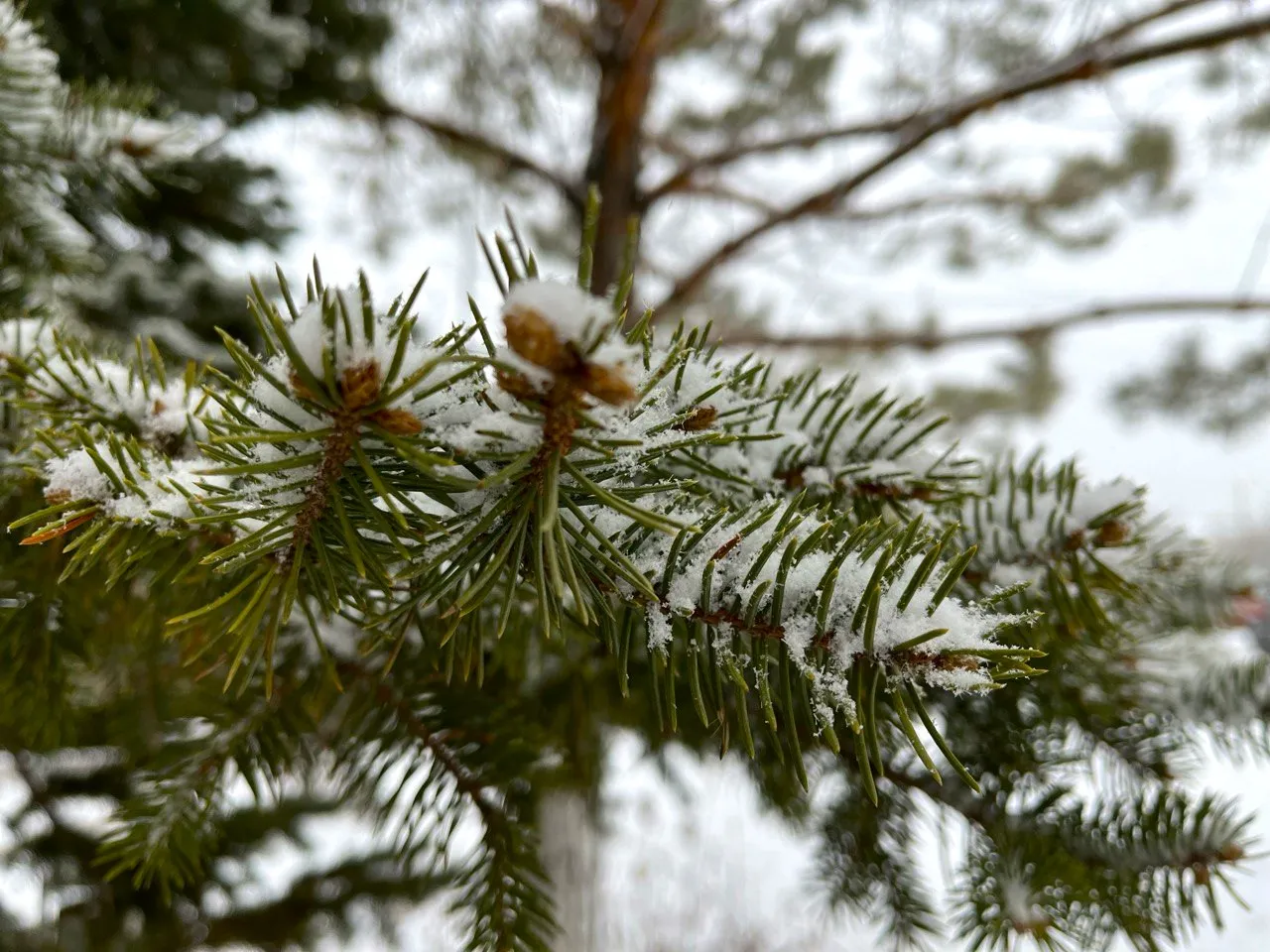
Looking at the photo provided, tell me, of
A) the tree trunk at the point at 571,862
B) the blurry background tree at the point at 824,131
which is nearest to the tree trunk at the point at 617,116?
the blurry background tree at the point at 824,131

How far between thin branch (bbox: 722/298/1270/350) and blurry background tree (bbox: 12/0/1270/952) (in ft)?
0.04

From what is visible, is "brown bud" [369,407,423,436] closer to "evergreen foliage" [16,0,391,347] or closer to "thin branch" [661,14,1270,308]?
"evergreen foliage" [16,0,391,347]

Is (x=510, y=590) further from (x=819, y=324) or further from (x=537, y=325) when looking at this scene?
(x=819, y=324)

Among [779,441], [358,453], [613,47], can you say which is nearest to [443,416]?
[358,453]

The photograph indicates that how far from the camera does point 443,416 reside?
0.84 feet

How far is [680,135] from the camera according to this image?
254cm

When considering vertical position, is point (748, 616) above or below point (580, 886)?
above

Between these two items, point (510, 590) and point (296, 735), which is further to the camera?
point (296, 735)

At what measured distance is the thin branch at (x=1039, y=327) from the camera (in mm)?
1841

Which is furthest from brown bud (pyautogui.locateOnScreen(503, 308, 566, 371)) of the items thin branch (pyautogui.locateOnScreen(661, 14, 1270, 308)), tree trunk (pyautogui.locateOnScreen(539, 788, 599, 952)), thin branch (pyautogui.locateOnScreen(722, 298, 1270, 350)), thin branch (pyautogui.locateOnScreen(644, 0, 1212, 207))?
thin branch (pyautogui.locateOnScreen(722, 298, 1270, 350))

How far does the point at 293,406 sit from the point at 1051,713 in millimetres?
508

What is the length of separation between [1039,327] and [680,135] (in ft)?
4.39

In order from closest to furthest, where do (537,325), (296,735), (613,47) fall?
(537,325), (296,735), (613,47)

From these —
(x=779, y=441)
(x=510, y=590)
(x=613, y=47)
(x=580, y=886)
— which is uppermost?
(x=613, y=47)
